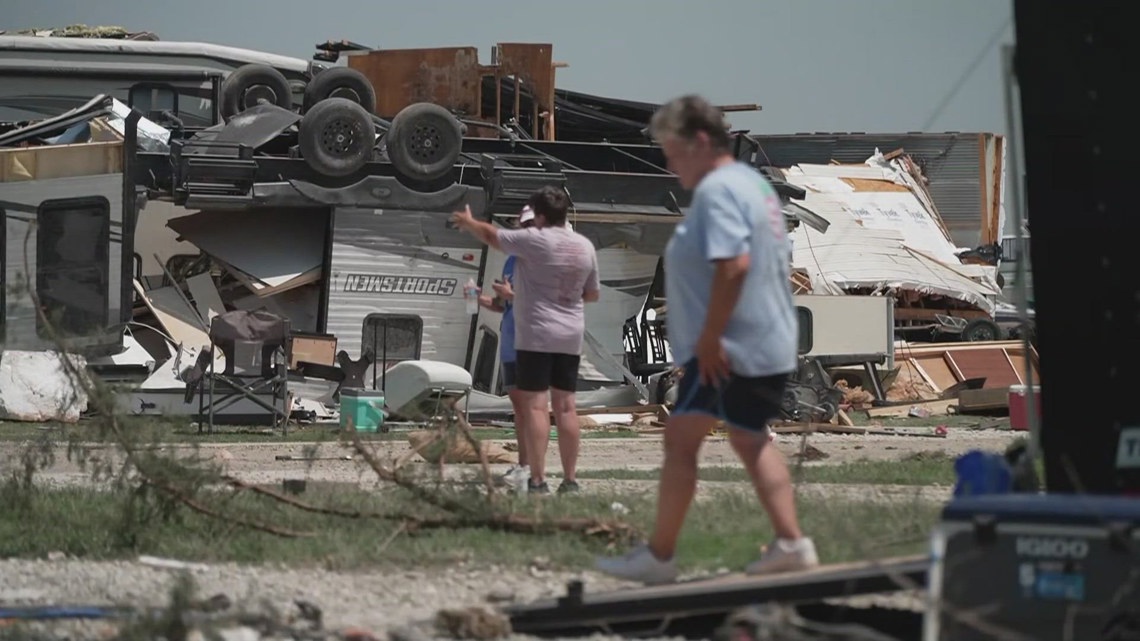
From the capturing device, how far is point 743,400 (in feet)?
18.2

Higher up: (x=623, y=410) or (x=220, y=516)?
(x=220, y=516)

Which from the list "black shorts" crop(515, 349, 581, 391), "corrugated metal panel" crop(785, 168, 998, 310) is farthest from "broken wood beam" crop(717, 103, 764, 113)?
"black shorts" crop(515, 349, 581, 391)

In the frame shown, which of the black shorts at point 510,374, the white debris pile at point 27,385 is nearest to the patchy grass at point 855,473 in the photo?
the black shorts at point 510,374

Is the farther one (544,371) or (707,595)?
(544,371)

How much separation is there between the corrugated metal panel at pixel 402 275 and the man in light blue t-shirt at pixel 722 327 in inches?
506

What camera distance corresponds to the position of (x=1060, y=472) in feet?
16.3

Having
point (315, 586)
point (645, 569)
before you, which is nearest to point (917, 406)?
point (315, 586)

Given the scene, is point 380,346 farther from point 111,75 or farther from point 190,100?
point 111,75

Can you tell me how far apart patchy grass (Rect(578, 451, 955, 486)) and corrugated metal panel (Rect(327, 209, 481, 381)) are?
772cm

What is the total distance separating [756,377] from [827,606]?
0.94 metres

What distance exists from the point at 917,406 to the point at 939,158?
20.5 meters

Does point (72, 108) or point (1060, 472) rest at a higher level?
point (72, 108)

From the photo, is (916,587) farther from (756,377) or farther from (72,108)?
(72,108)

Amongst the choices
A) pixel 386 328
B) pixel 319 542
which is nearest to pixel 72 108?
pixel 386 328
